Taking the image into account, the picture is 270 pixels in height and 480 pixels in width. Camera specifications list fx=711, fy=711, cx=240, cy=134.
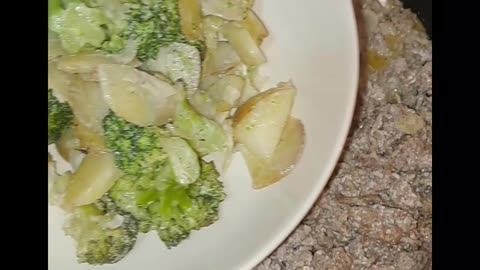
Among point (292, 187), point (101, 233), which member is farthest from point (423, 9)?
point (101, 233)

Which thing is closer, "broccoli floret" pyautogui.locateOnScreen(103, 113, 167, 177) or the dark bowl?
"broccoli floret" pyautogui.locateOnScreen(103, 113, 167, 177)

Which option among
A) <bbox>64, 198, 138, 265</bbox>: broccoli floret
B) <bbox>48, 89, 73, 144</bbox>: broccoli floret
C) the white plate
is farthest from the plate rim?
<bbox>48, 89, 73, 144</bbox>: broccoli floret

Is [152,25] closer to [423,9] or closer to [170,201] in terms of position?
[170,201]

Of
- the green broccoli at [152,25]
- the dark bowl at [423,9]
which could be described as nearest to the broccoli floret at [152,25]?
the green broccoli at [152,25]

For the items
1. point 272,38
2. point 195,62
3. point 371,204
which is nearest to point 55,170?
point 195,62

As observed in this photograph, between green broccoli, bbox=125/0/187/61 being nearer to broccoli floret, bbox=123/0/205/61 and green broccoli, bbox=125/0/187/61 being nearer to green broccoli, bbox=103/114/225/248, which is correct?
broccoli floret, bbox=123/0/205/61

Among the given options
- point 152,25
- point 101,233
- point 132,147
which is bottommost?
point 101,233
